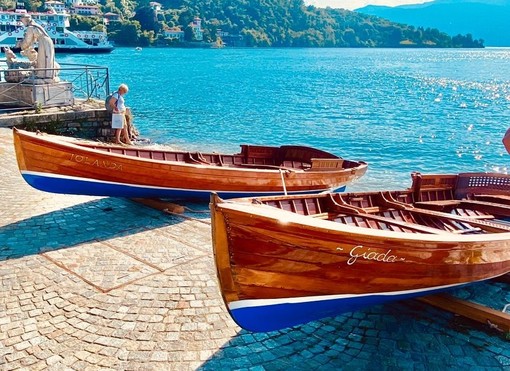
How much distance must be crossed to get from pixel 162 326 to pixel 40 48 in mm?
14475

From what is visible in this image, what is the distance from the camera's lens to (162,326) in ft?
19.2

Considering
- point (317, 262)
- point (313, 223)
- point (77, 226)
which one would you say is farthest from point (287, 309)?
point (77, 226)

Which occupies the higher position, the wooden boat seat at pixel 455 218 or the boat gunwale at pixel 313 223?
the boat gunwale at pixel 313 223

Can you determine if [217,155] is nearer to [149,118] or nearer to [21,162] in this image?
[21,162]

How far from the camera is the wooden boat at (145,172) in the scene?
29.4 ft

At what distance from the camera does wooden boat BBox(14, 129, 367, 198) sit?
29.4 feet

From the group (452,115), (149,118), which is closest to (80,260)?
(149,118)

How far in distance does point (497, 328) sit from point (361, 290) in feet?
6.66

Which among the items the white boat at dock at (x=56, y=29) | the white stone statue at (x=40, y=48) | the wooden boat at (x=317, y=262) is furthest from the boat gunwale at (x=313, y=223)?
the white boat at dock at (x=56, y=29)

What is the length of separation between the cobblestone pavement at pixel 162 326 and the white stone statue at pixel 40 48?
10.8 meters

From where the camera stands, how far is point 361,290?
17.2 feet

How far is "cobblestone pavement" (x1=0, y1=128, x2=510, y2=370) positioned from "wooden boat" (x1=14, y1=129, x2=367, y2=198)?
1.32 m

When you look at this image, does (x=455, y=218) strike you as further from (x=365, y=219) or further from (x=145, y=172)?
(x=145, y=172)

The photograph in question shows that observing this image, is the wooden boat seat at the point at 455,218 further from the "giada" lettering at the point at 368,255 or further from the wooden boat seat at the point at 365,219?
the "giada" lettering at the point at 368,255
